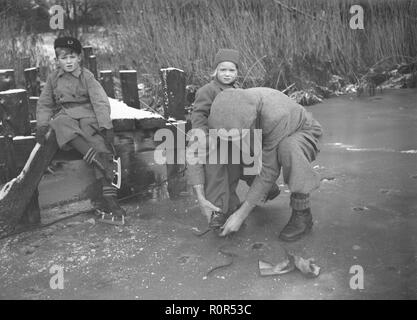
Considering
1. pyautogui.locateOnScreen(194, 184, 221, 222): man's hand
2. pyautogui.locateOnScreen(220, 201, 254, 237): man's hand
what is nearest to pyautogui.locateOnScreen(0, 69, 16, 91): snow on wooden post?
pyautogui.locateOnScreen(194, 184, 221, 222): man's hand

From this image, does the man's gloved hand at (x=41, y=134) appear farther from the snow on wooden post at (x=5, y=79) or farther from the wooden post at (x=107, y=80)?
the wooden post at (x=107, y=80)

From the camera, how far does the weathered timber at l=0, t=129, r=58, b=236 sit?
3.69 m

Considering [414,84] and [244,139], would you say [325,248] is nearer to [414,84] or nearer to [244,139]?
[244,139]

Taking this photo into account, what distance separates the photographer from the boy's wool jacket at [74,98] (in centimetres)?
393

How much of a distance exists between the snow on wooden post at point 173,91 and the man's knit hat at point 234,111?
56.6 inches

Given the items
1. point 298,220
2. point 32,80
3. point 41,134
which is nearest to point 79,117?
point 41,134

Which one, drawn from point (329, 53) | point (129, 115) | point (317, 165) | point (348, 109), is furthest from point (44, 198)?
point (329, 53)

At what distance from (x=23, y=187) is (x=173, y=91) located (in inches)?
60.6

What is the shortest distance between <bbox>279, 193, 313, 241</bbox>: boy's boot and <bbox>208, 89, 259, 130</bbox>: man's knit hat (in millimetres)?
637

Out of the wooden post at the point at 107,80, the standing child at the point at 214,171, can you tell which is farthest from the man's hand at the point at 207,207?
the wooden post at the point at 107,80

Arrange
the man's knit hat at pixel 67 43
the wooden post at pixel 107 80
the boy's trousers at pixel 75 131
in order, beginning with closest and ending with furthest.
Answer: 1. the boy's trousers at pixel 75 131
2. the man's knit hat at pixel 67 43
3. the wooden post at pixel 107 80

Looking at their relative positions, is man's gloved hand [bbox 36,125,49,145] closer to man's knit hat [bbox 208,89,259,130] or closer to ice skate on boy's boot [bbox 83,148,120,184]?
ice skate on boy's boot [bbox 83,148,120,184]

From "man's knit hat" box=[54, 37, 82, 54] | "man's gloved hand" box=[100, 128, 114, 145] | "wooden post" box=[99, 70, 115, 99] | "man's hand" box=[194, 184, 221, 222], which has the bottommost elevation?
"man's hand" box=[194, 184, 221, 222]
